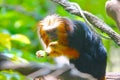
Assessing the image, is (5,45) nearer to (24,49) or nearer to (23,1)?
(24,49)

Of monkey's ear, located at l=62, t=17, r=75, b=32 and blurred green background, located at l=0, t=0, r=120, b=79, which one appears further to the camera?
blurred green background, located at l=0, t=0, r=120, b=79

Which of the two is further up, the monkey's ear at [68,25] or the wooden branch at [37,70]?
the monkey's ear at [68,25]

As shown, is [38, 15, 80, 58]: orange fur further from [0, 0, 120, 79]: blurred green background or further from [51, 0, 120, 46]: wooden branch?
[0, 0, 120, 79]: blurred green background

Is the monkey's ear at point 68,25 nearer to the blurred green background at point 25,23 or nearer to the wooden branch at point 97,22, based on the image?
the wooden branch at point 97,22

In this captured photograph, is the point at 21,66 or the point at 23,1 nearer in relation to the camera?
the point at 21,66

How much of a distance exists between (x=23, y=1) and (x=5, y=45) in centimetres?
35

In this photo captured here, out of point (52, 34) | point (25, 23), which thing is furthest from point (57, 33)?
point (25, 23)

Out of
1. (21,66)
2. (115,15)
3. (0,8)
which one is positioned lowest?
(21,66)

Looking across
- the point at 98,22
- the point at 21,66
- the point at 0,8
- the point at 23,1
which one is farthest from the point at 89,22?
the point at 23,1

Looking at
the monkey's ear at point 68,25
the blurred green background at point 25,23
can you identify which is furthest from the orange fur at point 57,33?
the blurred green background at point 25,23

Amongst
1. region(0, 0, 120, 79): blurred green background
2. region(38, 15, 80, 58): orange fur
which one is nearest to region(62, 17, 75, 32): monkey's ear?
region(38, 15, 80, 58): orange fur

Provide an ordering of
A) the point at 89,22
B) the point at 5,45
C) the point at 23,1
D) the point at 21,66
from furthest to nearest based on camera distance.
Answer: the point at 23,1, the point at 5,45, the point at 89,22, the point at 21,66

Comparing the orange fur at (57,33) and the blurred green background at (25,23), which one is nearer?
the orange fur at (57,33)

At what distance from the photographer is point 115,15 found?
0.47 metres
